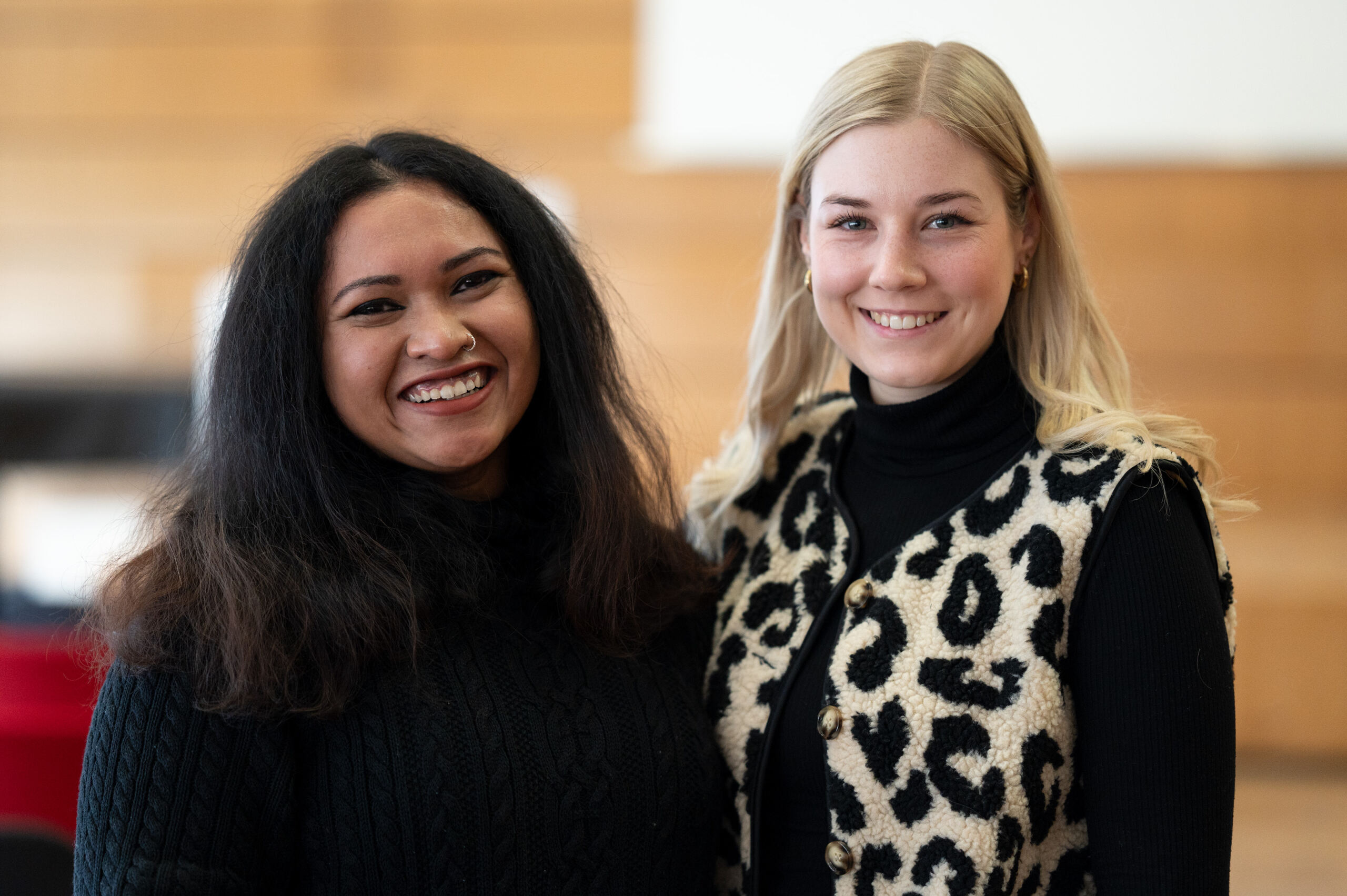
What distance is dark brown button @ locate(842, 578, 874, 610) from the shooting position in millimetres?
1443

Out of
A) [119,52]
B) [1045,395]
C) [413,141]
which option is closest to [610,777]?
[1045,395]

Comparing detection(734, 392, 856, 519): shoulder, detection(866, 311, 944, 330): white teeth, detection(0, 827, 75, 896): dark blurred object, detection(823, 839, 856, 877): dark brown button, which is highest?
detection(866, 311, 944, 330): white teeth

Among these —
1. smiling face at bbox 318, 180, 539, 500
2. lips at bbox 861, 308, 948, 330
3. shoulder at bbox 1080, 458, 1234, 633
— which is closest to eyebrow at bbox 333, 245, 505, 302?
smiling face at bbox 318, 180, 539, 500

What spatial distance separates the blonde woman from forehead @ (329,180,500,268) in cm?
49

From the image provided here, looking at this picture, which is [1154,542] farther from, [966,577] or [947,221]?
[947,221]

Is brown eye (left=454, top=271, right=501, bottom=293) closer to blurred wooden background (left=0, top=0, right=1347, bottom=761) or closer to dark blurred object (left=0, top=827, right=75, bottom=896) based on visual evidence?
dark blurred object (left=0, top=827, right=75, bottom=896)

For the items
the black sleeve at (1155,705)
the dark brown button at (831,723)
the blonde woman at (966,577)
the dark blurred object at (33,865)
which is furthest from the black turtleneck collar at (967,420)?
the dark blurred object at (33,865)

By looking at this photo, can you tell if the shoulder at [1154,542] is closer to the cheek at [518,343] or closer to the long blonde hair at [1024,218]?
the long blonde hair at [1024,218]

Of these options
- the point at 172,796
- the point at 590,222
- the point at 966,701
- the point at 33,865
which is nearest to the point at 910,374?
the point at 966,701

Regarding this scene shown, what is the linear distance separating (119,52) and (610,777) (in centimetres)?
458

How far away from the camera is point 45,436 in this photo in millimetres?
4492

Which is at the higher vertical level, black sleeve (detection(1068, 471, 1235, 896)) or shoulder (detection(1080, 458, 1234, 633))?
shoulder (detection(1080, 458, 1234, 633))

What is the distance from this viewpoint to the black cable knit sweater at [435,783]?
4.01ft

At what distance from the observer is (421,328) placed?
1.38m
